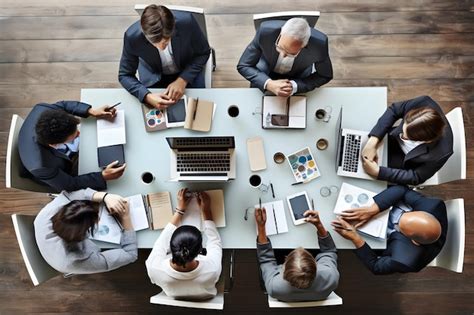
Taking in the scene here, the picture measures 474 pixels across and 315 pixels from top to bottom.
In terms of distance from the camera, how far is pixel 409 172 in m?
2.52

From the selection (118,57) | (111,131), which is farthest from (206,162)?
(118,57)

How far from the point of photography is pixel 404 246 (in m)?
2.46

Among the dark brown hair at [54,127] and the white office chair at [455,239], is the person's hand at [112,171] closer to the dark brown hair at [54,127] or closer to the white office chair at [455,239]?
the dark brown hair at [54,127]

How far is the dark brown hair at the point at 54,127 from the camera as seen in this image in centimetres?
233

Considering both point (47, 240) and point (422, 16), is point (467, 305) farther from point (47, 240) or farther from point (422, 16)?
point (47, 240)

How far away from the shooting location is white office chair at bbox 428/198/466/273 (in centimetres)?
235

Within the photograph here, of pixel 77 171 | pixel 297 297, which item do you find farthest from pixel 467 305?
pixel 77 171

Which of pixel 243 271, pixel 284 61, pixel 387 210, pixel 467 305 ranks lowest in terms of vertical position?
pixel 467 305

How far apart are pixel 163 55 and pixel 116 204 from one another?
94 cm

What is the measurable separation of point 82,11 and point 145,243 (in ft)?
6.70

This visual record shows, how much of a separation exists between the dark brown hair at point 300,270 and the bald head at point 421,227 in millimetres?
561

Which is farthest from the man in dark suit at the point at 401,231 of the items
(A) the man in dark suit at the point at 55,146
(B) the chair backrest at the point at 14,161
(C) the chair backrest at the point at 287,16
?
(B) the chair backrest at the point at 14,161

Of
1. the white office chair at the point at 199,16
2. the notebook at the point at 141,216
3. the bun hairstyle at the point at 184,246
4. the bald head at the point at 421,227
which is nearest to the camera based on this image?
the bun hairstyle at the point at 184,246

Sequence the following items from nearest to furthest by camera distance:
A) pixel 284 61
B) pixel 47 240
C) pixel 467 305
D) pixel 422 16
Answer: pixel 47 240
pixel 284 61
pixel 467 305
pixel 422 16
